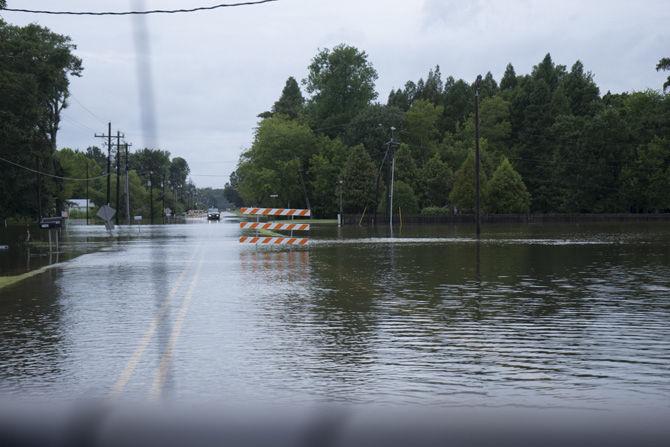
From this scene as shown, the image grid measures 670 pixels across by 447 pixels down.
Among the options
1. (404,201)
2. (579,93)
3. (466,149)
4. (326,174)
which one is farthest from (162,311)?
(579,93)

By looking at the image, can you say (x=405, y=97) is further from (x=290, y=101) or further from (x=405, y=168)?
(x=405, y=168)

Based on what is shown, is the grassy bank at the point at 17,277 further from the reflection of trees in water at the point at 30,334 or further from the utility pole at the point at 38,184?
the utility pole at the point at 38,184

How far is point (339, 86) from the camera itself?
13850 cm

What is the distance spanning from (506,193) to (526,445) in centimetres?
9516

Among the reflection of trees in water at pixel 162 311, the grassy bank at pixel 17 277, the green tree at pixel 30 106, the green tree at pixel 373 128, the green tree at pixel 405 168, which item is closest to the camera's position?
the reflection of trees in water at pixel 162 311

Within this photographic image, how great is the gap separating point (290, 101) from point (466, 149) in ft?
166

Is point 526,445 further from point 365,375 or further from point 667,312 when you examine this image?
point 667,312

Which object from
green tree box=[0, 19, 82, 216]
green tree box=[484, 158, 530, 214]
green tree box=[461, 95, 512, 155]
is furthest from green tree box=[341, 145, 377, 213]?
green tree box=[0, 19, 82, 216]

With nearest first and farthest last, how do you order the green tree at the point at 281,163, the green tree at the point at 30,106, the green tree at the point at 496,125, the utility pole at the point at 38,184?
the green tree at the point at 30,106
the utility pole at the point at 38,184
the green tree at the point at 281,163
the green tree at the point at 496,125

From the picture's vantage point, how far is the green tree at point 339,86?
453 feet

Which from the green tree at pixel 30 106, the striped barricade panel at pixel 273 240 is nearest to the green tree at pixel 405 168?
the green tree at pixel 30 106

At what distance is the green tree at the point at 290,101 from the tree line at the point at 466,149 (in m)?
1.94

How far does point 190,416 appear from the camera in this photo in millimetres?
7055

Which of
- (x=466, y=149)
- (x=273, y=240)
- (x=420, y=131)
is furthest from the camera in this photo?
(x=420, y=131)
